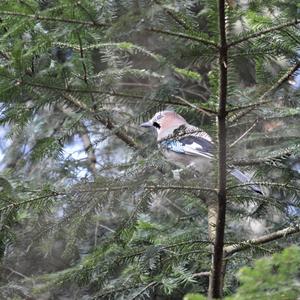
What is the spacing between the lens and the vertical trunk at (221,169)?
238 centimetres

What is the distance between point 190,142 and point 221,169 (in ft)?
4.62

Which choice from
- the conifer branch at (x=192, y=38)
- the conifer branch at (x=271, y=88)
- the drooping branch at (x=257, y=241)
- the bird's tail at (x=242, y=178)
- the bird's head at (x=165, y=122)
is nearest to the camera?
the conifer branch at (x=192, y=38)

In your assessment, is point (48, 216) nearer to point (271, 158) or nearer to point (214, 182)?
point (214, 182)

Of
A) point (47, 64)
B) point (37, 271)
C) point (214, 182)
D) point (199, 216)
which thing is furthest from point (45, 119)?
point (214, 182)

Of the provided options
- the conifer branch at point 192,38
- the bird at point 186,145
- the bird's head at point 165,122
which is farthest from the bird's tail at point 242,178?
the bird's head at point 165,122

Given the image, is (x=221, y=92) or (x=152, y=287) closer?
(x=221, y=92)

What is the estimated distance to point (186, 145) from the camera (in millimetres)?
4121

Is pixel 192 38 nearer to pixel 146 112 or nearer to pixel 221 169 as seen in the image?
pixel 146 112

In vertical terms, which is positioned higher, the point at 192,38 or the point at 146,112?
the point at 192,38

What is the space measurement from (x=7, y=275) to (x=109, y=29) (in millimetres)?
2985

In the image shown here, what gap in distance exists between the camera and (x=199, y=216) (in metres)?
4.55

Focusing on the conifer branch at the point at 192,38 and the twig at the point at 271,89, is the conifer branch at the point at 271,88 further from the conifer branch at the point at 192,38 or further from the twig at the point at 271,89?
the conifer branch at the point at 192,38

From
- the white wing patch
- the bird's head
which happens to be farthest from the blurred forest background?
the bird's head

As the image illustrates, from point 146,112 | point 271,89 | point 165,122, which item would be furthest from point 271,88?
point 165,122
